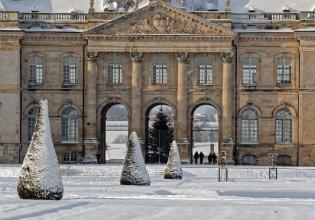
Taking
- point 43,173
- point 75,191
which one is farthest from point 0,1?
point 43,173

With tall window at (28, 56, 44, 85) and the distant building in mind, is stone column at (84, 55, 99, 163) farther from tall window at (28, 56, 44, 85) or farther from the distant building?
tall window at (28, 56, 44, 85)

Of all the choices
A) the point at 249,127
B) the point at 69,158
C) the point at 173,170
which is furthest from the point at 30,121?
the point at 173,170

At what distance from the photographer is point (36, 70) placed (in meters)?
66.7

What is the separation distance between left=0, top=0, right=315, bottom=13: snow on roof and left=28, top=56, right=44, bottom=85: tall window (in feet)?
14.2

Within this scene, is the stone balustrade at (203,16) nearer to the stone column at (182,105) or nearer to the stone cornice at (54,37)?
the stone cornice at (54,37)

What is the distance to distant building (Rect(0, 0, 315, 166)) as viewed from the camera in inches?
2554

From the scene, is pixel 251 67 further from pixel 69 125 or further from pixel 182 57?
pixel 69 125

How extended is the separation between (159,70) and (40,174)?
37756 millimetres

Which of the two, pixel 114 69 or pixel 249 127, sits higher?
pixel 114 69

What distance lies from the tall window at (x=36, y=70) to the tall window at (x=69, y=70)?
5.71 ft

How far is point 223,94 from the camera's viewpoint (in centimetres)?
6569

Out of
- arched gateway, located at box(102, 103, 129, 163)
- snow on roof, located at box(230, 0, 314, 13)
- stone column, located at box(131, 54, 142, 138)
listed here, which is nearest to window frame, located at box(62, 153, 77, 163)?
arched gateway, located at box(102, 103, 129, 163)

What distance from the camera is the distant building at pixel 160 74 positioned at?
2554 inches

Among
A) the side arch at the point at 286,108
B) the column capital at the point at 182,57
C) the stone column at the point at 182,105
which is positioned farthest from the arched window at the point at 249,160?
the column capital at the point at 182,57
